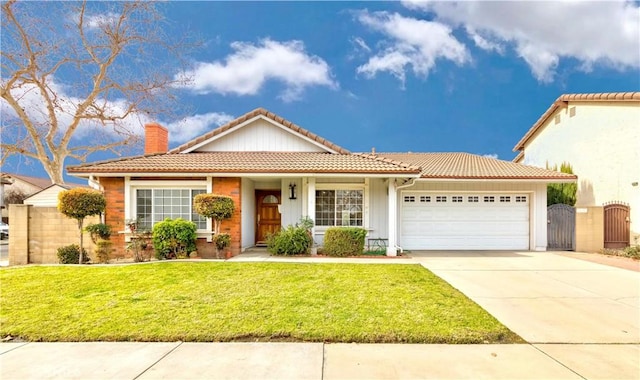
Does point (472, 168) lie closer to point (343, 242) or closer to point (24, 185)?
point (343, 242)

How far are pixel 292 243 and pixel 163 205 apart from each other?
462cm

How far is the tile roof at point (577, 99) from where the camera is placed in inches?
517

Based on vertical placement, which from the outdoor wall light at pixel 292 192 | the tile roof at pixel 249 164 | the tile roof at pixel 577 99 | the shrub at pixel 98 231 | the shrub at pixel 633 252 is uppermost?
the tile roof at pixel 577 99

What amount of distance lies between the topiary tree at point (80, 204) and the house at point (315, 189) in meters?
0.75

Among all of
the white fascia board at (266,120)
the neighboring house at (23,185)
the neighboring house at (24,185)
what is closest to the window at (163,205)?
the white fascia board at (266,120)

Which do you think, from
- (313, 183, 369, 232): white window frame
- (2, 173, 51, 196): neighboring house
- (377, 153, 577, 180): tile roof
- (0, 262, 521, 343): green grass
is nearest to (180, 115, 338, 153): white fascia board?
(313, 183, 369, 232): white window frame

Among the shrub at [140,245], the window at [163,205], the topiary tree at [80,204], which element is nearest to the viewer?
the topiary tree at [80,204]

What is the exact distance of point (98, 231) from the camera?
1089 centimetres

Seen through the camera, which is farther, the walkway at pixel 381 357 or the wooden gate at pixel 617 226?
the wooden gate at pixel 617 226

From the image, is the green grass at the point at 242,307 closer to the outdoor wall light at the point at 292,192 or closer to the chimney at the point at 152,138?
the outdoor wall light at the point at 292,192

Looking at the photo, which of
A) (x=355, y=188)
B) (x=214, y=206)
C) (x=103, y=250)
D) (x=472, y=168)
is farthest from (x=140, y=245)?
(x=472, y=168)

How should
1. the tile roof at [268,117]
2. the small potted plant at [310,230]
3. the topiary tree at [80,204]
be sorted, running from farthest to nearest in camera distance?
the tile roof at [268,117] → the small potted plant at [310,230] → the topiary tree at [80,204]

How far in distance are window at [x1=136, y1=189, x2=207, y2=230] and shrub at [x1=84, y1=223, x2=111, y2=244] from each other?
990mm

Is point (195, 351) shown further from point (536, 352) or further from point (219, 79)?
point (219, 79)
